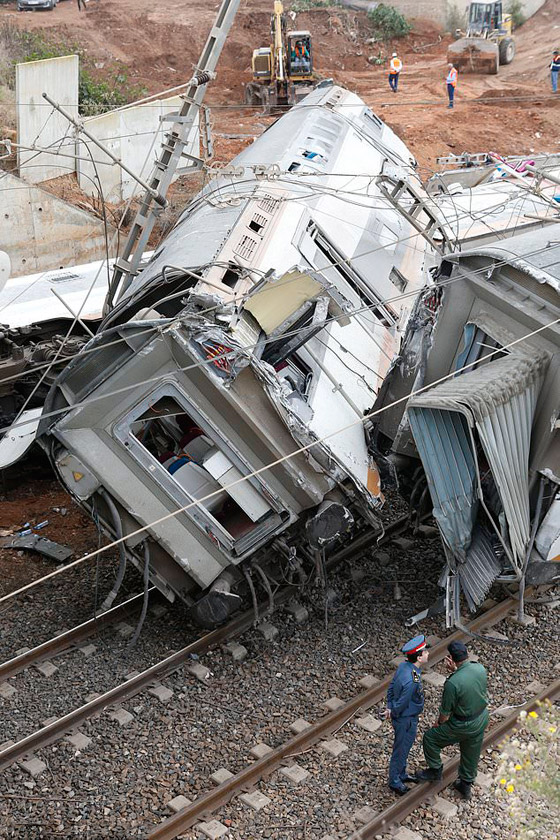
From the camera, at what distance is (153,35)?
3753 centimetres

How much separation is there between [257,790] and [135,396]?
3.45 meters

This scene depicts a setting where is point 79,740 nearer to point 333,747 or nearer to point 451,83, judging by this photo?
point 333,747

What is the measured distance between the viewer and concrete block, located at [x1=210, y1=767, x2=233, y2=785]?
7426mm

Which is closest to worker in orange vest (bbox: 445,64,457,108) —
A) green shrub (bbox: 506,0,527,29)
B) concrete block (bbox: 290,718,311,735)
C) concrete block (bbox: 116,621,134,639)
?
green shrub (bbox: 506,0,527,29)

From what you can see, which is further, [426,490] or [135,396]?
[426,490]

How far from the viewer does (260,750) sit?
7805 mm

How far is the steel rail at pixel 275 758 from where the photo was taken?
23.0 ft

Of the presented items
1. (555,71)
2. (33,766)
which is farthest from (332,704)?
(555,71)

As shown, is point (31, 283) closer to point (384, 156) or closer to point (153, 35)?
point (384, 156)

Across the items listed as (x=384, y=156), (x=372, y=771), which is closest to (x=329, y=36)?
(x=384, y=156)

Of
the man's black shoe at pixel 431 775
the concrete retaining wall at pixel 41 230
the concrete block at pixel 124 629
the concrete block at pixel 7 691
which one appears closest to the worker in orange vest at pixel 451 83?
the concrete retaining wall at pixel 41 230

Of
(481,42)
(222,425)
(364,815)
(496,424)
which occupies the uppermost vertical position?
(481,42)

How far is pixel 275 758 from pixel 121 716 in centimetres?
145

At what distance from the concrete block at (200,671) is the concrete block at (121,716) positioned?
768 mm
